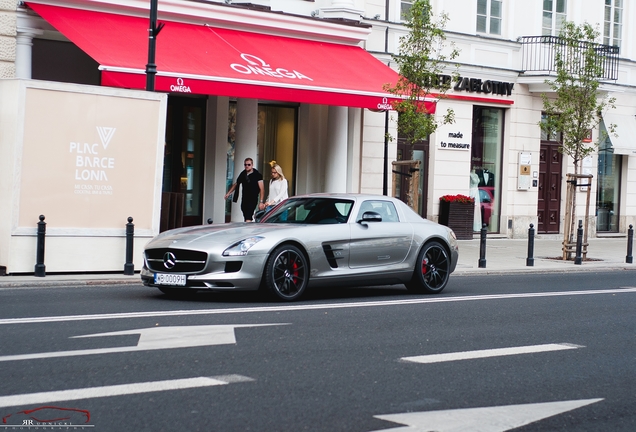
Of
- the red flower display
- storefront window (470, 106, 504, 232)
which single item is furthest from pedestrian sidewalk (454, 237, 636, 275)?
the red flower display

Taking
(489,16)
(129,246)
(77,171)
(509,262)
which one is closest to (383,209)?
(129,246)

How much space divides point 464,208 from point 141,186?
1317 cm

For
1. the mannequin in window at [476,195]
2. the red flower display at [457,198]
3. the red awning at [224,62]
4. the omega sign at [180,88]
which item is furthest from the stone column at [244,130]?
the mannequin in window at [476,195]

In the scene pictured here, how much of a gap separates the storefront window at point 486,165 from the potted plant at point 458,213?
132 cm

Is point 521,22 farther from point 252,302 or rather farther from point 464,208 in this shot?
point 252,302

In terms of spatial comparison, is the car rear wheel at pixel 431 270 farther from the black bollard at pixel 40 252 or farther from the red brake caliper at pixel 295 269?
the black bollard at pixel 40 252

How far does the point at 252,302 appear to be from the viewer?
11570 millimetres

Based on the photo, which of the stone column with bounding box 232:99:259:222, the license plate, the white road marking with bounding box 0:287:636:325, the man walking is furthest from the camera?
the stone column with bounding box 232:99:259:222

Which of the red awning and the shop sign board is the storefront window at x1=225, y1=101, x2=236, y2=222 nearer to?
the red awning

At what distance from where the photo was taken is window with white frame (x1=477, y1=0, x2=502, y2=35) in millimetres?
27703

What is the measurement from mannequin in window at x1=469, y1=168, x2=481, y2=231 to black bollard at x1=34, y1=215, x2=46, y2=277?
52.8 feet

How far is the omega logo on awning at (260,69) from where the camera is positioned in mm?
19328

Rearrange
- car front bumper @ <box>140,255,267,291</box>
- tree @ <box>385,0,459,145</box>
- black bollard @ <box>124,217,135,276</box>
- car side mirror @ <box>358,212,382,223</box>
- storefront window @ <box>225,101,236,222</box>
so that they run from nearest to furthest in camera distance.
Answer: car front bumper @ <box>140,255,267,291</box> → car side mirror @ <box>358,212,382,223</box> → black bollard @ <box>124,217,135,276</box> → tree @ <box>385,0,459,145</box> → storefront window @ <box>225,101,236,222</box>

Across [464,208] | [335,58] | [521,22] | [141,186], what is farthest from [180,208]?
[521,22]
